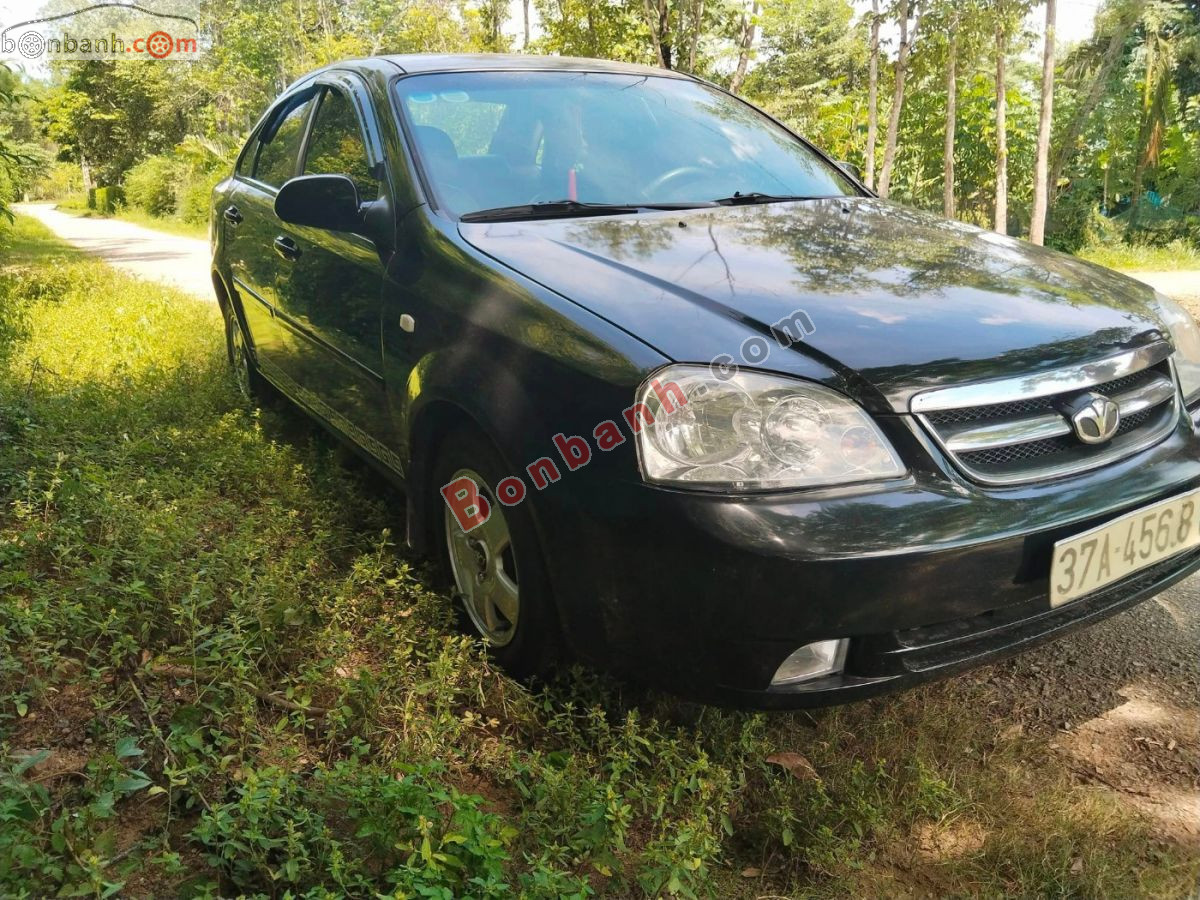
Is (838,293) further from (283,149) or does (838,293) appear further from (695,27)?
(695,27)

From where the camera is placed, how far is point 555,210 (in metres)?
2.63

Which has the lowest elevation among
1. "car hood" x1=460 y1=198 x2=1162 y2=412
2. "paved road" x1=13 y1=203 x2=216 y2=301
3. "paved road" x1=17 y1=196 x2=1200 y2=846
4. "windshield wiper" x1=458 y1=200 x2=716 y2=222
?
"paved road" x1=17 y1=196 x2=1200 y2=846

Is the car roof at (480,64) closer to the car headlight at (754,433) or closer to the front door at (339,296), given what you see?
the front door at (339,296)

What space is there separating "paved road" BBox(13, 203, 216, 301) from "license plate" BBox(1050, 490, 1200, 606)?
315 inches

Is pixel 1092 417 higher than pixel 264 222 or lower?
lower

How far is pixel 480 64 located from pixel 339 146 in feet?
1.81

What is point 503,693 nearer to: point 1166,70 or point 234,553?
point 234,553

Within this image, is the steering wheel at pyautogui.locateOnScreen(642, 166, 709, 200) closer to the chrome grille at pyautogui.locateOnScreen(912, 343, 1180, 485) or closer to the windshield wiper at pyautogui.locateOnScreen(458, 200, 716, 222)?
the windshield wiper at pyautogui.locateOnScreen(458, 200, 716, 222)

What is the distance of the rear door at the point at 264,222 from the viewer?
3.66 metres

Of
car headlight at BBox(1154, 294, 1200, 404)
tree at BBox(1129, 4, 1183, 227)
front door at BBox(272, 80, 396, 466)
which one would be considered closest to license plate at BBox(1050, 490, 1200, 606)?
car headlight at BBox(1154, 294, 1200, 404)

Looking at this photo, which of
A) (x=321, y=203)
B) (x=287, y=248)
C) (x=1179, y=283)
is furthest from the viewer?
(x=1179, y=283)

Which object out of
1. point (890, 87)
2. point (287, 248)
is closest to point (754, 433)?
point (287, 248)

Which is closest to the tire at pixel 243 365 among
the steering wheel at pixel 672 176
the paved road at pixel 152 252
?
the steering wheel at pixel 672 176

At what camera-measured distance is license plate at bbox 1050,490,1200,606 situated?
72.8 inches
